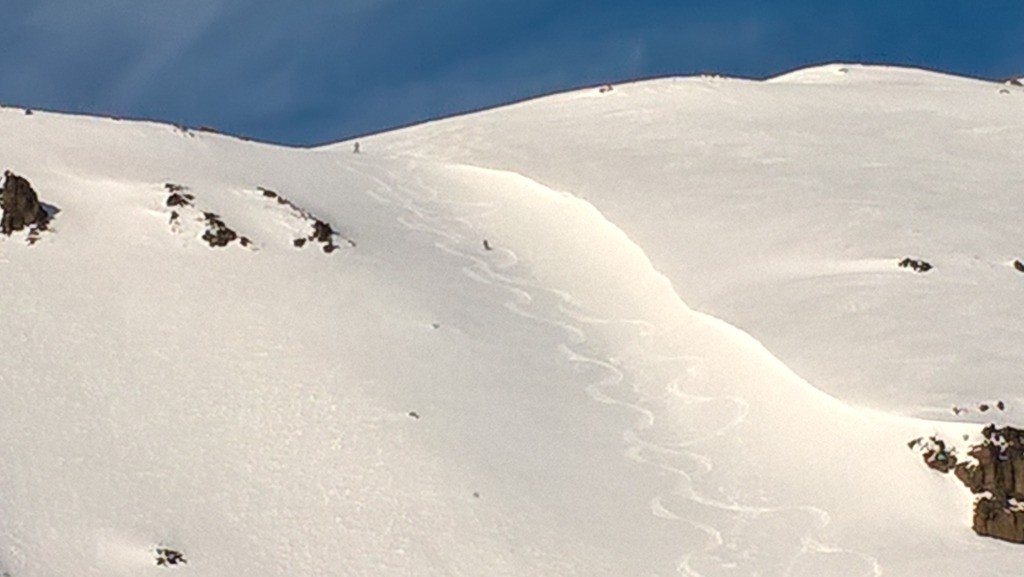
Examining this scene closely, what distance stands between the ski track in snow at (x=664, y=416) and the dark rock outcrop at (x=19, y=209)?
5.60m

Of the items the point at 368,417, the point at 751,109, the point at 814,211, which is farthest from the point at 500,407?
the point at 751,109

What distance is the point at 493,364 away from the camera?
16.6 meters

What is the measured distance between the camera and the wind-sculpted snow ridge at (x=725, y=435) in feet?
41.6

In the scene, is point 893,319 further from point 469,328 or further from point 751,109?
point 751,109

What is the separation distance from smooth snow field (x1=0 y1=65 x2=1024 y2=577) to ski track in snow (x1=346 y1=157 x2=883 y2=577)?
41mm

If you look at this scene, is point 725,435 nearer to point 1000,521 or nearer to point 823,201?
point 1000,521

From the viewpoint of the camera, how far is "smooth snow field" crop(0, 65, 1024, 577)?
12.7 metres

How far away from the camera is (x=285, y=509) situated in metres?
13.0

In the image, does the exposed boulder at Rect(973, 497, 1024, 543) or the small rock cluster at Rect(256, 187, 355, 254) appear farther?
the small rock cluster at Rect(256, 187, 355, 254)

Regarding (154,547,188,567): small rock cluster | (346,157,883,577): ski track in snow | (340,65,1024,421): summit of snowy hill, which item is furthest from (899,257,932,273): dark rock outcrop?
(154,547,188,567): small rock cluster

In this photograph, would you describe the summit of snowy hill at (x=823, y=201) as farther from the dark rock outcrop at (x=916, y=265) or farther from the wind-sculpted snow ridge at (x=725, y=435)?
the wind-sculpted snow ridge at (x=725, y=435)

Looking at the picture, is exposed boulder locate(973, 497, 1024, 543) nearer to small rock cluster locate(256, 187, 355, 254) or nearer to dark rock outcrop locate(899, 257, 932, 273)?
dark rock outcrop locate(899, 257, 932, 273)

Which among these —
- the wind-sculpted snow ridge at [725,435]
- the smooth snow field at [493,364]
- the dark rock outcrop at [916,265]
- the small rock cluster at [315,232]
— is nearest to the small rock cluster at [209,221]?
the smooth snow field at [493,364]

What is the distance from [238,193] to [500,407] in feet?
24.4
